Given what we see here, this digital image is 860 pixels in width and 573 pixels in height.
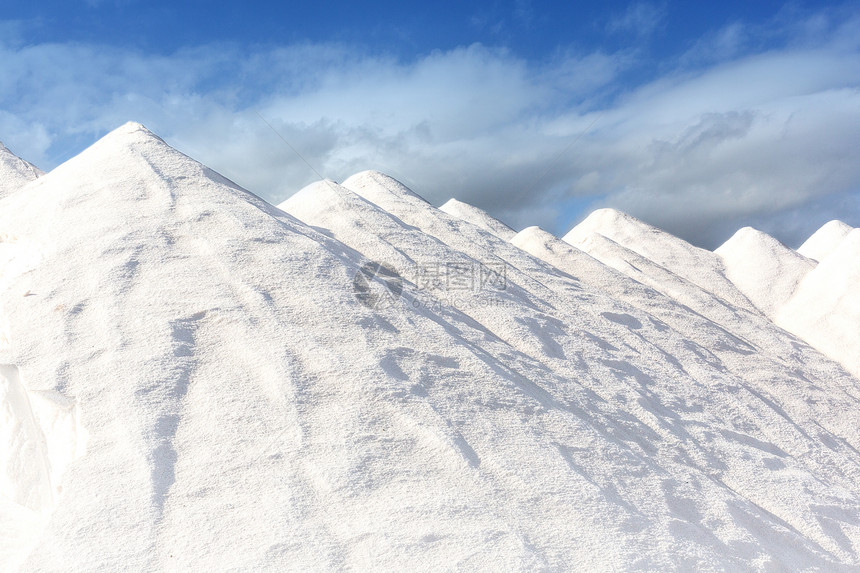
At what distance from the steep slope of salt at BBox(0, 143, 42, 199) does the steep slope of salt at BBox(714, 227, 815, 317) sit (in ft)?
51.9

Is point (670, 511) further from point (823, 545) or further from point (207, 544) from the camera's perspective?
point (207, 544)

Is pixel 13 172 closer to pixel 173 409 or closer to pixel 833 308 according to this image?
pixel 173 409

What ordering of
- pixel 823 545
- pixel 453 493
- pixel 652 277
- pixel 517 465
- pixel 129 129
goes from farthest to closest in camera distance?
pixel 652 277, pixel 129 129, pixel 823 545, pixel 517 465, pixel 453 493

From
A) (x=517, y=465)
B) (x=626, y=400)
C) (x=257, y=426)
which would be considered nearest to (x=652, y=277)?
(x=626, y=400)

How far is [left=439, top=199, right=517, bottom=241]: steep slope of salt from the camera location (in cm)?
1836

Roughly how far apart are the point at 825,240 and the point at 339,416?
1950 centimetres

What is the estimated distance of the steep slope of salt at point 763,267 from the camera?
1401 cm

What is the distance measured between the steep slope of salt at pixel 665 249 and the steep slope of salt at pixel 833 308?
1.01m

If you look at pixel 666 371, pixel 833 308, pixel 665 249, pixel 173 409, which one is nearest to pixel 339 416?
pixel 173 409

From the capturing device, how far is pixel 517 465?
461 centimetres

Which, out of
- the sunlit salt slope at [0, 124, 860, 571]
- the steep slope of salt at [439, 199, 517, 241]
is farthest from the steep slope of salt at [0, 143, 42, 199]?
the steep slope of salt at [439, 199, 517, 241]

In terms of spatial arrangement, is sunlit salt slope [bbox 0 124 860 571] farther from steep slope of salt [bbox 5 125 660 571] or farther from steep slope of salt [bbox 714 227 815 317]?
steep slope of salt [bbox 714 227 815 317]

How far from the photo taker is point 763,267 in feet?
49.9

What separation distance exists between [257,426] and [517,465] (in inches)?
75.7
